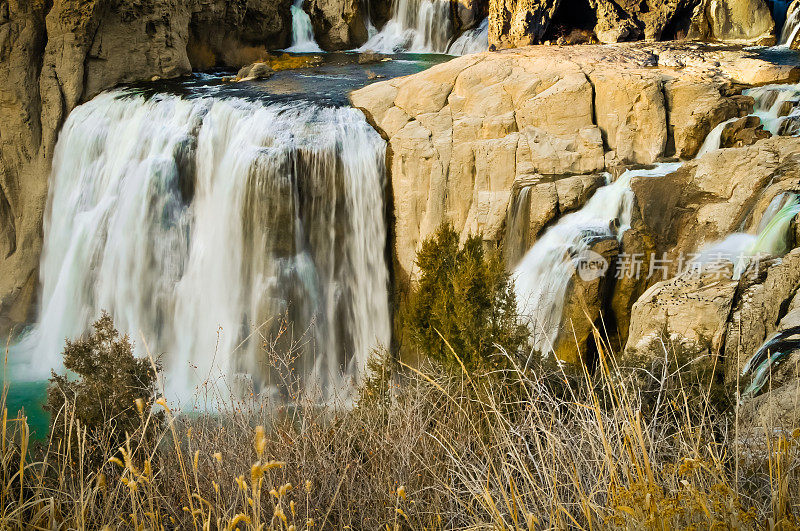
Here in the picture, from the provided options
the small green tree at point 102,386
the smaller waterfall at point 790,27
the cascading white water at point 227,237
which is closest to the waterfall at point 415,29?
the cascading white water at point 227,237

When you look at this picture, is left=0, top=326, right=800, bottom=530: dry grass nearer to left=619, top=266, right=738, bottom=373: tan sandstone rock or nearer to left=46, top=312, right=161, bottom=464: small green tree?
left=46, top=312, right=161, bottom=464: small green tree

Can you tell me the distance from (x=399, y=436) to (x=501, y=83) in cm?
935

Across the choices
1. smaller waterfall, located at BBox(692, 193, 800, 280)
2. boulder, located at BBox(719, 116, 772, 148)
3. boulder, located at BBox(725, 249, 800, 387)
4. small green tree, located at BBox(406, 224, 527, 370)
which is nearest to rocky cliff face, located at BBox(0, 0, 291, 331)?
small green tree, located at BBox(406, 224, 527, 370)

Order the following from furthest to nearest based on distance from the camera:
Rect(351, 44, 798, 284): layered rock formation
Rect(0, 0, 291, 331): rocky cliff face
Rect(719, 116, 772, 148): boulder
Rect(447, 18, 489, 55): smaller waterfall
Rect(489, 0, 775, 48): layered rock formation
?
Rect(447, 18, 489, 55): smaller waterfall → Rect(489, 0, 775, 48): layered rock formation → Rect(0, 0, 291, 331): rocky cliff face → Rect(351, 44, 798, 284): layered rock formation → Rect(719, 116, 772, 148): boulder

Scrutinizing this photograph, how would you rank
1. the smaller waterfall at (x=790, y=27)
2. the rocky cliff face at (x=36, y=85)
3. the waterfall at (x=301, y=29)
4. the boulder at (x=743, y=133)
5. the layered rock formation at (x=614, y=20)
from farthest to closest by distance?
1. the waterfall at (x=301, y=29)
2. the layered rock formation at (x=614, y=20)
3. the smaller waterfall at (x=790, y=27)
4. the rocky cliff face at (x=36, y=85)
5. the boulder at (x=743, y=133)

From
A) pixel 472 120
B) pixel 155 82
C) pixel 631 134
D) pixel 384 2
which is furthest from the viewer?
pixel 384 2

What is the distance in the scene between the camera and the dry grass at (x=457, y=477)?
7.53ft

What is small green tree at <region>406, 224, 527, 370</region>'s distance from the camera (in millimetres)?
6895

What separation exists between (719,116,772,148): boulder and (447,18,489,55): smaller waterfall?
9.79 m

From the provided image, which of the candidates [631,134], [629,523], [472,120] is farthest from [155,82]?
[629,523]

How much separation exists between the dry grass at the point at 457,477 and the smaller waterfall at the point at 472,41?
52.3 feet

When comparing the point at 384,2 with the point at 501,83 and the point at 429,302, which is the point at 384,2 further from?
the point at 429,302

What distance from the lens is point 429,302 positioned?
825 centimetres

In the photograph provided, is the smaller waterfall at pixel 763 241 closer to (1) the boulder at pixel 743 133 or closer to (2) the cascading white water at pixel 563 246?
(2) the cascading white water at pixel 563 246
